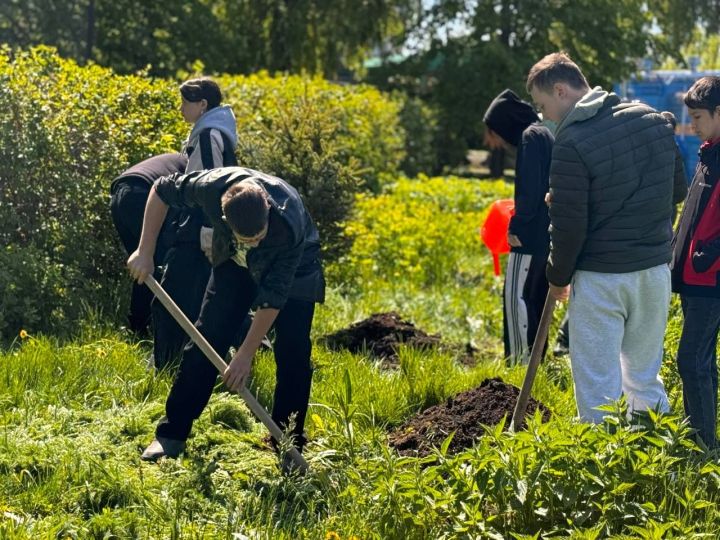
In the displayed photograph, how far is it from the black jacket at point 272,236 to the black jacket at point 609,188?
106cm

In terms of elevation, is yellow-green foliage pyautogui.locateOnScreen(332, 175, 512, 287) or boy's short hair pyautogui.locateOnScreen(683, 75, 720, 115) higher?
boy's short hair pyautogui.locateOnScreen(683, 75, 720, 115)

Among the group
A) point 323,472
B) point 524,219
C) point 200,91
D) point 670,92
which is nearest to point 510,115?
point 524,219

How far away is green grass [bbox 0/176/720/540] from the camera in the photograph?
383 cm

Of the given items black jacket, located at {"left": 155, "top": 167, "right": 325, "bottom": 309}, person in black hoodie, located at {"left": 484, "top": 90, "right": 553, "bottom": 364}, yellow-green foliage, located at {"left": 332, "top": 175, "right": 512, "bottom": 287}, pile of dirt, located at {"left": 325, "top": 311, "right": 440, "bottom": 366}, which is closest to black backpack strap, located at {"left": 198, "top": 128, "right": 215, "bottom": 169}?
black jacket, located at {"left": 155, "top": 167, "right": 325, "bottom": 309}

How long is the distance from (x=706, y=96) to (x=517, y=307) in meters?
2.08

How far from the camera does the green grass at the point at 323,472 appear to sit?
383 centimetres

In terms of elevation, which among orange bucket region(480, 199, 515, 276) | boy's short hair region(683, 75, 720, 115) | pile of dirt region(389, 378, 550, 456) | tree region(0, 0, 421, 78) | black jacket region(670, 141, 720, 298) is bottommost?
pile of dirt region(389, 378, 550, 456)

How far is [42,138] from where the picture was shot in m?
6.83

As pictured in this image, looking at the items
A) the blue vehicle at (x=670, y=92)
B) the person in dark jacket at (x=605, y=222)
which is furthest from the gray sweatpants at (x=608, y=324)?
the blue vehicle at (x=670, y=92)

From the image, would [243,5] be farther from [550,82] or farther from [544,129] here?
[550,82]

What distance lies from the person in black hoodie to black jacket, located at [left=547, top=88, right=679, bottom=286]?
1.53 m

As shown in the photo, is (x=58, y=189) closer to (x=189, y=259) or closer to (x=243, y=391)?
(x=189, y=259)

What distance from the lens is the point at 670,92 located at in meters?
26.0

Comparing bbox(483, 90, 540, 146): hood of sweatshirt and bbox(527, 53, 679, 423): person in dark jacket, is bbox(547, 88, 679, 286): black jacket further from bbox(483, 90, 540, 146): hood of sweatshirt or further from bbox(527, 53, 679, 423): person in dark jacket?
bbox(483, 90, 540, 146): hood of sweatshirt
